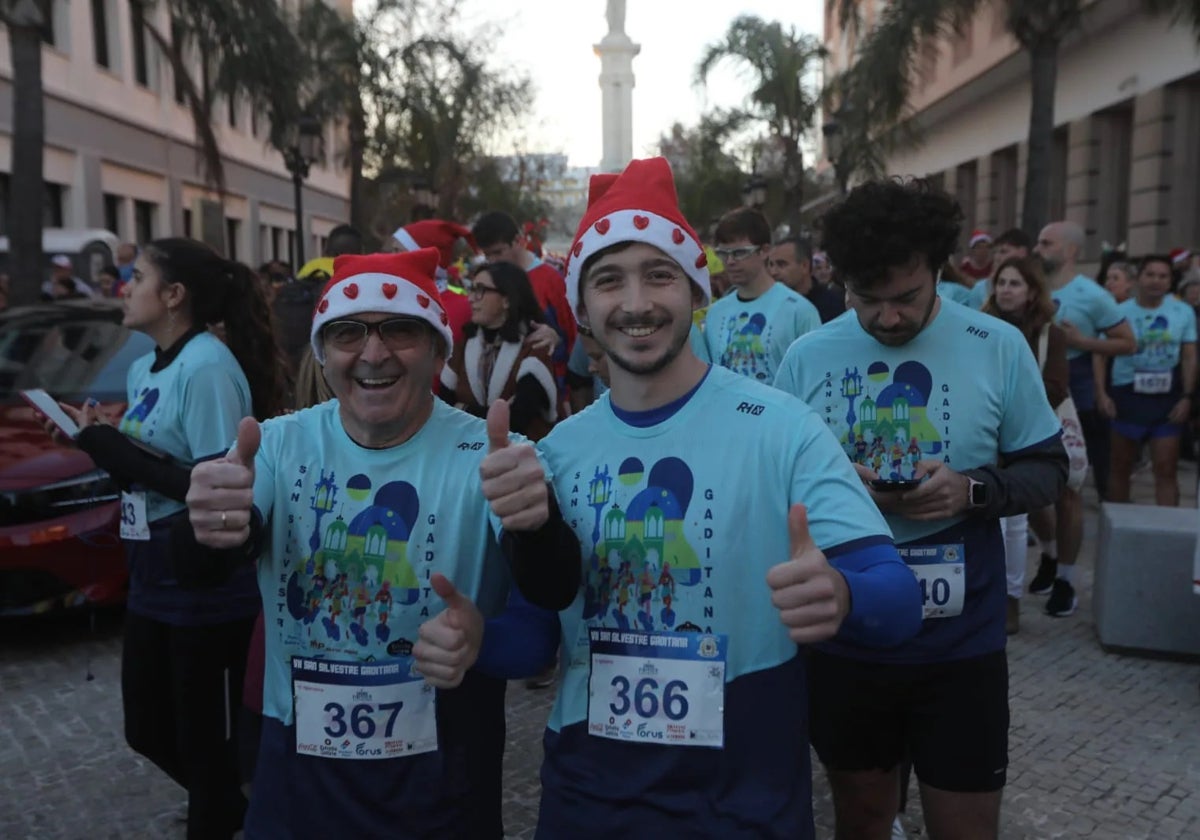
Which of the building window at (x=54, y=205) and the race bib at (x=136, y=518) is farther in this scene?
the building window at (x=54, y=205)

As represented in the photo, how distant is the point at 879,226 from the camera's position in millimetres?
2779

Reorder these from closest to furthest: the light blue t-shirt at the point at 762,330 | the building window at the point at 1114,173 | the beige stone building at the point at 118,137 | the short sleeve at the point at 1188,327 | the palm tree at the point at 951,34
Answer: the light blue t-shirt at the point at 762,330, the short sleeve at the point at 1188,327, the palm tree at the point at 951,34, the building window at the point at 1114,173, the beige stone building at the point at 118,137

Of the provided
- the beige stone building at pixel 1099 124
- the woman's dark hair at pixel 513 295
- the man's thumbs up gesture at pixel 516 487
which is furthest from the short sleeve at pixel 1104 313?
the man's thumbs up gesture at pixel 516 487

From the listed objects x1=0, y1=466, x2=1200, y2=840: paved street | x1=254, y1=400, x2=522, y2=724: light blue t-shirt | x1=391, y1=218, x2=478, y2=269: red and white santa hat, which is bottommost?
x1=0, y1=466, x2=1200, y2=840: paved street

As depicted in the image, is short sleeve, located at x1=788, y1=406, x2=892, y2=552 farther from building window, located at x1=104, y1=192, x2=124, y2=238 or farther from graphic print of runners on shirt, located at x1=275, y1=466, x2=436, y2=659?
building window, located at x1=104, y1=192, x2=124, y2=238

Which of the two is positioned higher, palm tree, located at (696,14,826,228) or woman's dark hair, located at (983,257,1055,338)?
palm tree, located at (696,14,826,228)

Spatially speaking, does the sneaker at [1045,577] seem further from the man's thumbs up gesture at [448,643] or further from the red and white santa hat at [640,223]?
the man's thumbs up gesture at [448,643]

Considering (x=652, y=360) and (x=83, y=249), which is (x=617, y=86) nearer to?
(x=83, y=249)

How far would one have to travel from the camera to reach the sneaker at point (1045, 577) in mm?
6715

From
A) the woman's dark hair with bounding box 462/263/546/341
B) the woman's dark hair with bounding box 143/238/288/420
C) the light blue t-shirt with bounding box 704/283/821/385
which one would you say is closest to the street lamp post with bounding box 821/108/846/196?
the light blue t-shirt with bounding box 704/283/821/385

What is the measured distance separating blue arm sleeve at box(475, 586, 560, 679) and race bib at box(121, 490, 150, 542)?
64.7 inches

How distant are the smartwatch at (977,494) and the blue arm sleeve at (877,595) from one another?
0.86 meters

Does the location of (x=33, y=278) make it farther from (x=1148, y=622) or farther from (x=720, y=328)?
(x=1148, y=622)

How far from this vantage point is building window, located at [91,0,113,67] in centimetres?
2333
